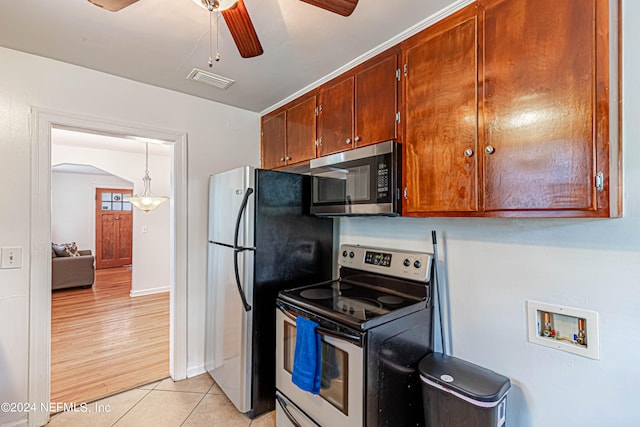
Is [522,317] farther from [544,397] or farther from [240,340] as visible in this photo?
[240,340]

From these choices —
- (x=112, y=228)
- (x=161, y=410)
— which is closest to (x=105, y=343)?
(x=161, y=410)

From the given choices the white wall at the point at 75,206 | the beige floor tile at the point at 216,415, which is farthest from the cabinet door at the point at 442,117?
the white wall at the point at 75,206

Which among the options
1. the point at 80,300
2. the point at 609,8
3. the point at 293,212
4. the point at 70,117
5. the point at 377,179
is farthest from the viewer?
the point at 80,300

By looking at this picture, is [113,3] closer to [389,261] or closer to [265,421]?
[389,261]

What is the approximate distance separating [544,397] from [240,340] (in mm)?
1717

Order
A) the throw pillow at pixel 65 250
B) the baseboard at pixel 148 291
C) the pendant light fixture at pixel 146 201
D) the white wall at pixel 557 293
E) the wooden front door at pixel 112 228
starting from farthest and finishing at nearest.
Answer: the wooden front door at pixel 112 228 < the throw pillow at pixel 65 250 < the baseboard at pixel 148 291 < the pendant light fixture at pixel 146 201 < the white wall at pixel 557 293

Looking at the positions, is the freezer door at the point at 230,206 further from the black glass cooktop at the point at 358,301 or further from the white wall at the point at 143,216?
the white wall at the point at 143,216

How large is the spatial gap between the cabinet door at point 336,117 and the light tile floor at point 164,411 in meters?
1.91

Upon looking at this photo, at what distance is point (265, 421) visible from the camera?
6.70 ft

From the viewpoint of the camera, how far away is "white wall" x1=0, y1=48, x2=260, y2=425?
1.89 metres

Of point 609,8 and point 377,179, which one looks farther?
point 377,179

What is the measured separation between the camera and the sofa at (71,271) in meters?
5.32

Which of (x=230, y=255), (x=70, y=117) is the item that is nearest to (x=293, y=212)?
(x=230, y=255)

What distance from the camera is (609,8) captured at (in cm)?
103
